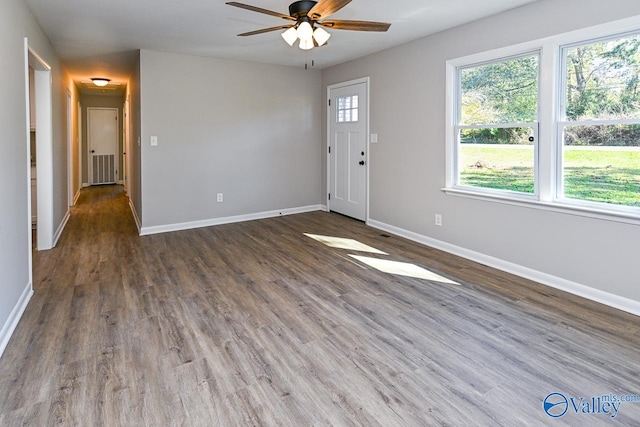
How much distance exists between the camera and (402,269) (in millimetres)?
3709

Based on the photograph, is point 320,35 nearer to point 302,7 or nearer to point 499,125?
point 302,7

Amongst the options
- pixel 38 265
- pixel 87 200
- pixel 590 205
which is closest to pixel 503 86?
pixel 590 205

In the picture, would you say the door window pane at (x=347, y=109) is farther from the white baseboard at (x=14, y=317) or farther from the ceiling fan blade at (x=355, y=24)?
the white baseboard at (x=14, y=317)

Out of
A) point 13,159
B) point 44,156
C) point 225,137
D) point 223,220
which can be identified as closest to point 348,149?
point 225,137

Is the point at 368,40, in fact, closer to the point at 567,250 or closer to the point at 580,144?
the point at 580,144

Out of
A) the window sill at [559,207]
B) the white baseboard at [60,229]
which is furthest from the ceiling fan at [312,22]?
the white baseboard at [60,229]

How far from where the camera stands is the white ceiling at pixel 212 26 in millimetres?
3350

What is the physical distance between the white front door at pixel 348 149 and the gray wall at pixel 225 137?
400mm

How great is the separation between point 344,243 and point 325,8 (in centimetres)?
262

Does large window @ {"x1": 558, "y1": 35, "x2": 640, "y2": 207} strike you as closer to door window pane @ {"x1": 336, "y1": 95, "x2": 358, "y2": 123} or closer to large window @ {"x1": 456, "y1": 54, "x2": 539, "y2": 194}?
large window @ {"x1": 456, "y1": 54, "x2": 539, "y2": 194}

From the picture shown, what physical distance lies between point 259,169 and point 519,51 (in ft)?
12.4

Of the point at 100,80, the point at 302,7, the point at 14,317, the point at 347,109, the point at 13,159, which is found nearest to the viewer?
the point at 14,317

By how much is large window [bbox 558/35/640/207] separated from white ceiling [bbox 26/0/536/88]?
74cm

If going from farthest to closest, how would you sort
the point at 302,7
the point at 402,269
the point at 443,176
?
the point at 443,176, the point at 402,269, the point at 302,7
